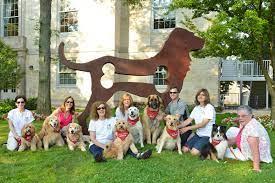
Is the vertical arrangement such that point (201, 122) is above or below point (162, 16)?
below

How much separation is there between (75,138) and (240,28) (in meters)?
5.89

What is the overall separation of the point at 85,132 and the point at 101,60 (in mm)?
1729

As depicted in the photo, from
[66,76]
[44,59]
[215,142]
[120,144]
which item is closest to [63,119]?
[120,144]

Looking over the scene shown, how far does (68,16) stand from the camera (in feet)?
81.7

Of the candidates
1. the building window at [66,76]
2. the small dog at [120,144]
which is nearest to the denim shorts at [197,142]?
the small dog at [120,144]

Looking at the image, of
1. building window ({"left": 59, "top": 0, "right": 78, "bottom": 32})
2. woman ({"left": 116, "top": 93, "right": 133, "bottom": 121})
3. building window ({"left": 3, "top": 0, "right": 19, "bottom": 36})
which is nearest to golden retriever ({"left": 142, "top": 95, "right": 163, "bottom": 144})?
woman ({"left": 116, "top": 93, "right": 133, "bottom": 121})

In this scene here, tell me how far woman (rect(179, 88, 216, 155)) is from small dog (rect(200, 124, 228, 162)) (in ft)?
0.94

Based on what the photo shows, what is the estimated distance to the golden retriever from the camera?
867 cm

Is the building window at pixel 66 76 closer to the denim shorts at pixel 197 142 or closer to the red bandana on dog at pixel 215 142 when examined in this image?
the denim shorts at pixel 197 142

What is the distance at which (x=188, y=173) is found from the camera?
6.72m

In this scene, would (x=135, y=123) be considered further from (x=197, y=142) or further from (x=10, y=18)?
(x=10, y=18)

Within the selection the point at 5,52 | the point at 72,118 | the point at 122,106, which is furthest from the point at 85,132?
the point at 5,52

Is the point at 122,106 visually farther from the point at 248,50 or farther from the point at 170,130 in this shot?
the point at 248,50

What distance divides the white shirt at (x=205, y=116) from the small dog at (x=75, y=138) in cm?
234
